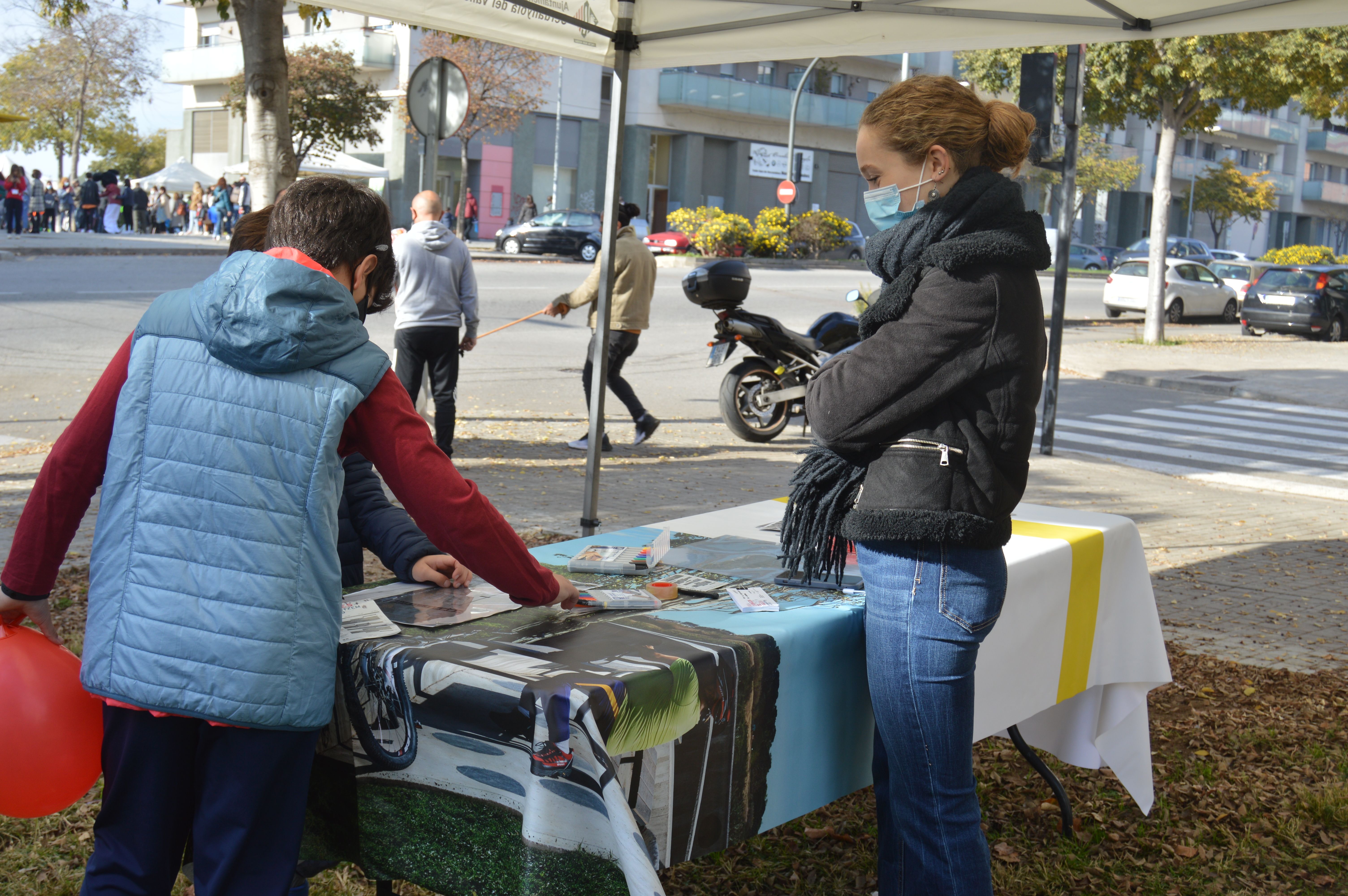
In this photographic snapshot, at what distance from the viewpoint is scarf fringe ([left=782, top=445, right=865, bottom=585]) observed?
8.76ft

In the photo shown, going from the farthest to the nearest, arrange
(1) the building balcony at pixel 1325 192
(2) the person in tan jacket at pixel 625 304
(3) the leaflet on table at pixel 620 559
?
(1) the building balcony at pixel 1325 192 < (2) the person in tan jacket at pixel 625 304 < (3) the leaflet on table at pixel 620 559

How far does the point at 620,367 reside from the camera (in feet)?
33.1

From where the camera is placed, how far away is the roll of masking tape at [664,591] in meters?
2.95

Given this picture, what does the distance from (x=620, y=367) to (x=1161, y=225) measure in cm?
1496

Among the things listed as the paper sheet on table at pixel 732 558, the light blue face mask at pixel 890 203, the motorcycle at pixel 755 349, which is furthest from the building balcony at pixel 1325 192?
the light blue face mask at pixel 890 203

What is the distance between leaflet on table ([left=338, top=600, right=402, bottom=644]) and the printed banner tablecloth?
3cm

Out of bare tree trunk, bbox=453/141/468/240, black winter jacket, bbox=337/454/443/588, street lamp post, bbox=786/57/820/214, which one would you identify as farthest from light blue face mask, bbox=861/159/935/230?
bare tree trunk, bbox=453/141/468/240

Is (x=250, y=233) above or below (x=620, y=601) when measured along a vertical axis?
above

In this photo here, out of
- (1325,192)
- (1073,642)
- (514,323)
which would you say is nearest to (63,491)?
(1073,642)

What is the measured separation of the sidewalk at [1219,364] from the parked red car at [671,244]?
42.1ft

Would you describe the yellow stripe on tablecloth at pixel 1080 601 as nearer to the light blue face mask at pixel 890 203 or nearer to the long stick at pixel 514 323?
the light blue face mask at pixel 890 203

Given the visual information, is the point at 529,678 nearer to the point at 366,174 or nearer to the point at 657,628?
the point at 657,628

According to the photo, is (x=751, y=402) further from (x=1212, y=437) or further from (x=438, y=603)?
(x=438, y=603)

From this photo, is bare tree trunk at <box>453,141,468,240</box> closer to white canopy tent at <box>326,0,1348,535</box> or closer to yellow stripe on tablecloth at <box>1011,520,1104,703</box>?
white canopy tent at <box>326,0,1348,535</box>
